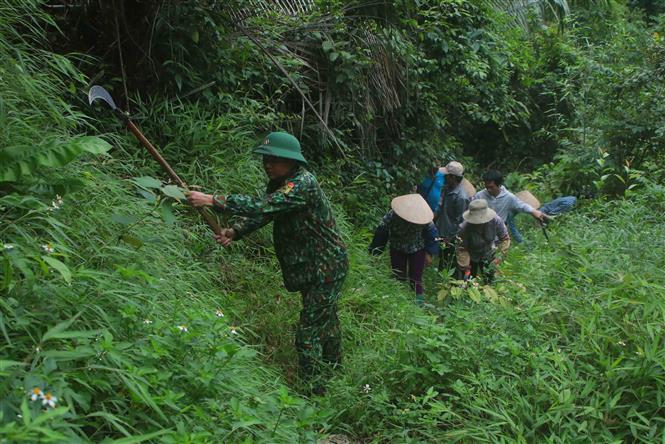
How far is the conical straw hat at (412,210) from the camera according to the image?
21.2ft

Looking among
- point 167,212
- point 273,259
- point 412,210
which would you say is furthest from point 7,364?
point 412,210

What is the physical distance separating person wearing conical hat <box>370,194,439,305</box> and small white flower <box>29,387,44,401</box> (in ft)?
14.5

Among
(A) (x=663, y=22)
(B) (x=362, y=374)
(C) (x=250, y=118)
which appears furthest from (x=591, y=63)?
(B) (x=362, y=374)

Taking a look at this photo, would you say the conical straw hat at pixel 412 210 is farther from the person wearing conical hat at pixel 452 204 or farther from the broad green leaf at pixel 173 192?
the broad green leaf at pixel 173 192

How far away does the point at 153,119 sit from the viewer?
6.21m

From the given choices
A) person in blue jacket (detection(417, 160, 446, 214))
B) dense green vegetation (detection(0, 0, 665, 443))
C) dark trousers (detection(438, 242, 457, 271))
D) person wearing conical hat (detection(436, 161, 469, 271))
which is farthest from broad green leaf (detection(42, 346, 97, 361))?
person in blue jacket (detection(417, 160, 446, 214))

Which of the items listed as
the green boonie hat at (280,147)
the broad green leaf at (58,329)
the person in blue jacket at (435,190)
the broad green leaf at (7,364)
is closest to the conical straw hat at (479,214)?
the person in blue jacket at (435,190)

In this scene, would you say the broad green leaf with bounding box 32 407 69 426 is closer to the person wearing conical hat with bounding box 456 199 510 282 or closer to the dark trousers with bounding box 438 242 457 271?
the person wearing conical hat with bounding box 456 199 510 282

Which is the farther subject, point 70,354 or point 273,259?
point 273,259

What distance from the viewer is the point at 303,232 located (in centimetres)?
434

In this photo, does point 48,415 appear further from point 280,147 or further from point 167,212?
point 280,147

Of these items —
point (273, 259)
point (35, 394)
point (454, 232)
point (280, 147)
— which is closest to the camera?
point (35, 394)

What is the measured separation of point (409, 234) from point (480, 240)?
0.70 m

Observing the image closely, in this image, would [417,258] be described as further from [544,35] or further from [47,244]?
[544,35]
